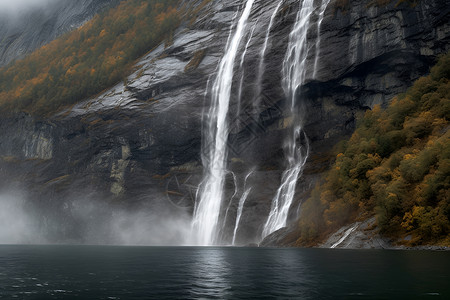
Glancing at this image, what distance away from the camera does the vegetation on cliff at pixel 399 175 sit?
34.7m

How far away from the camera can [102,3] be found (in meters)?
146

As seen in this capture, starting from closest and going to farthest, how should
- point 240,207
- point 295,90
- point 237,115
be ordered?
point 240,207 → point 295,90 → point 237,115

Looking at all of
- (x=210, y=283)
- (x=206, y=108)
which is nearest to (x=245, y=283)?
(x=210, y=283)

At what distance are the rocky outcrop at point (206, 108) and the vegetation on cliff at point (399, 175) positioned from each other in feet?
22.3

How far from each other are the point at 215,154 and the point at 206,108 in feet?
27.2

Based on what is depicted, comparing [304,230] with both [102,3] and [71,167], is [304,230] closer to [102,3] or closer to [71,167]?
[71,167]

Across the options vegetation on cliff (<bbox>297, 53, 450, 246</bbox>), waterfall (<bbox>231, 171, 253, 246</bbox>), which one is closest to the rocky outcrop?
waterfall (<bbox>231, 171, 253, 246</bbox>)

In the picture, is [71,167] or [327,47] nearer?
[327,47]

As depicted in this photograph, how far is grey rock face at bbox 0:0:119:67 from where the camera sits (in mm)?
147375

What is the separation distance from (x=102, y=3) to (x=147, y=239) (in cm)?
10381

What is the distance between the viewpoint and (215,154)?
7044 centimetres

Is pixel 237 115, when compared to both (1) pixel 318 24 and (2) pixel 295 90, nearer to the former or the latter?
(2) pixel 295 90

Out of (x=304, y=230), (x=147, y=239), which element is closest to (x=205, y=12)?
(x=147, y=239)

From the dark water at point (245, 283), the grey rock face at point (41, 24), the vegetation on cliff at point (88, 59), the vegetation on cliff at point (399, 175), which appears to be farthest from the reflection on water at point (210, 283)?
the grey rock face at point (41, 24)
